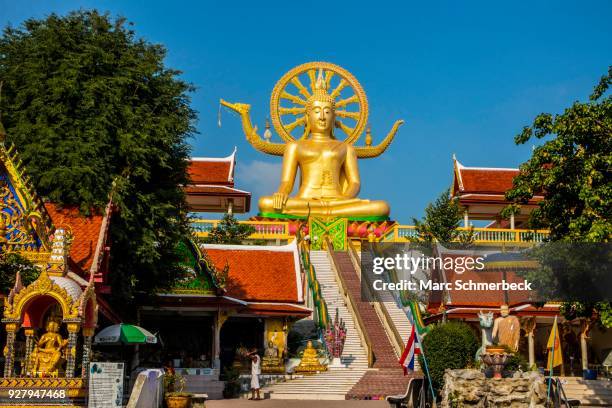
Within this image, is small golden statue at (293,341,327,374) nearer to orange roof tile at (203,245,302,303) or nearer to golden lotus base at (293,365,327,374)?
golden lotus base at (293,365,327,374)

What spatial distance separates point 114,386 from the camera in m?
13.1

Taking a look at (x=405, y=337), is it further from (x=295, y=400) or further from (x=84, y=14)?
(x=84, y=14)

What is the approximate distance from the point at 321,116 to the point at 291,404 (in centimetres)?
2298

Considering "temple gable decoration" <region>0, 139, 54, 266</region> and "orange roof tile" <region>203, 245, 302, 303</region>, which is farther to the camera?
"orange roof tile" <region>203, 245, 302, 303</region>

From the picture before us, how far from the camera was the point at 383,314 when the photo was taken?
2566cm

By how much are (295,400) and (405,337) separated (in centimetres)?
601

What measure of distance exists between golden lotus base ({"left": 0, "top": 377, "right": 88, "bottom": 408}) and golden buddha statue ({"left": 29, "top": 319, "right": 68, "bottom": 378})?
346 millimetres

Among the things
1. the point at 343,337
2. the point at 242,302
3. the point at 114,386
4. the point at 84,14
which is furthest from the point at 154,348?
the point at 114,386

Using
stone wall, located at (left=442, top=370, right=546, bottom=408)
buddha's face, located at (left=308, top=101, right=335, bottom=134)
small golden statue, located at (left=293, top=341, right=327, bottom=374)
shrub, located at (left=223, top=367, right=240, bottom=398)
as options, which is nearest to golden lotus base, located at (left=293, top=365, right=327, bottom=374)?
small golden statue, located at (left=293, top=341, right=327, bottom=374)

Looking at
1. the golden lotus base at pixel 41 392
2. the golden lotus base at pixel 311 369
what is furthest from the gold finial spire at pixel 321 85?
the golden lotus base at pixel 41 392

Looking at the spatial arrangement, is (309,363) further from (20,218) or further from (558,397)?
(20,218)

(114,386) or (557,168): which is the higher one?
(557,168)

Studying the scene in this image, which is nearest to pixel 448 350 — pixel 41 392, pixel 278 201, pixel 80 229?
pixel 80 229

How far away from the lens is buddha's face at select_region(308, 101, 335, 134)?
39594 millimetres
